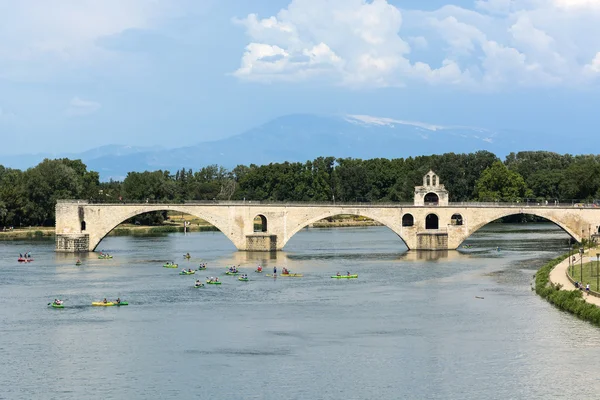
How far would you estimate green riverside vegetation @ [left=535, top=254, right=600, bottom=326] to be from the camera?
57.8 meters

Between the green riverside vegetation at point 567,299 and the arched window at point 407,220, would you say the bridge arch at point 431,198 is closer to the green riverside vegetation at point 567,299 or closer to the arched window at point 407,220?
the arched window at point 407,220

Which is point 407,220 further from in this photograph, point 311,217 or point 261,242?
point 261,242

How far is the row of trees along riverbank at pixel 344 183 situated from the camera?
476 feet

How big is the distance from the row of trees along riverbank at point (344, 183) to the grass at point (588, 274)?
65.5 metres

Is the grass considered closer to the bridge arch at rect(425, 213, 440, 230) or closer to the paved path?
the paved path

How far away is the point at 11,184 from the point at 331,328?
4195 inches

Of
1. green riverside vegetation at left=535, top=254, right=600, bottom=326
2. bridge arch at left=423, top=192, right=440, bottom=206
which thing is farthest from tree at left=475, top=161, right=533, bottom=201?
green riverside vegetation at left=535, top=254, right=600, bottom=326

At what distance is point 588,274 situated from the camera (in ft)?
238

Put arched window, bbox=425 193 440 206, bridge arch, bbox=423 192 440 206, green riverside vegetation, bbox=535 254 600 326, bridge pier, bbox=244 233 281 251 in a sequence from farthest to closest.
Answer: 1. bridge arch, bbox=423 192 440 206
2. arched window, bbox=425 193 440 206
3. bridge pier, bbox=244 233 281 251
4. green riverside vegetation, bbox=535 254 600 326

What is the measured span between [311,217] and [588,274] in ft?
130

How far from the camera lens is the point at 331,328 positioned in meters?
58.8

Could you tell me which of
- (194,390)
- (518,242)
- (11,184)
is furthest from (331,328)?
(11,184)

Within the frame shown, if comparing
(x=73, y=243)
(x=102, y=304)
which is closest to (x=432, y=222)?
(x=73, y=243)

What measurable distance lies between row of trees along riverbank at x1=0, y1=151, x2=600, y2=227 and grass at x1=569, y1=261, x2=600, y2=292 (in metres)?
65.5
